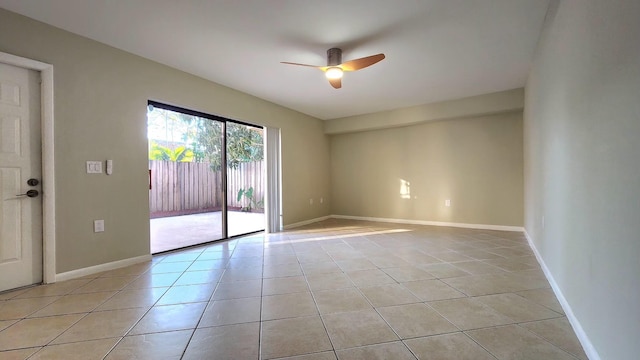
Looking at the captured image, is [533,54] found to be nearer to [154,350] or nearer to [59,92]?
[154,350]

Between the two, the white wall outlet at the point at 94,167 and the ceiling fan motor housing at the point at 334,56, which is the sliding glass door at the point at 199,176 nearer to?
the white wall outlet at the point at 94,167

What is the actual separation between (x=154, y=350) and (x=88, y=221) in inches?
81.6

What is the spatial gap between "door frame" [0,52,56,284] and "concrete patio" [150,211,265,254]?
1148mm

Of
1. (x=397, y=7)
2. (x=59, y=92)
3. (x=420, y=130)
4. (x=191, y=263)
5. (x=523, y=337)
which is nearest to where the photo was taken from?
(x=523, y=337)

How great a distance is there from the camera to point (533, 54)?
3.36 metres

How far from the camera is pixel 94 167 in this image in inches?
118

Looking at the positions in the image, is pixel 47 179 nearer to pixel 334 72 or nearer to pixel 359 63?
pixel 334 72

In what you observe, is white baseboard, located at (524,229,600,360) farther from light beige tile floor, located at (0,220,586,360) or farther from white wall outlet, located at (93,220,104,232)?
white wall outlet, located at (93,220,104,232)

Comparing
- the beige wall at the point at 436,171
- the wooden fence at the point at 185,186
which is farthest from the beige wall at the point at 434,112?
the wooden fence at the point at 185,186

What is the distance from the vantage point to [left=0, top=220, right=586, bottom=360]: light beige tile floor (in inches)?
63.1

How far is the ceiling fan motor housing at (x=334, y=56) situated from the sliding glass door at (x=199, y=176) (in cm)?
221

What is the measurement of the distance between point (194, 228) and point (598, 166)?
18.5ft

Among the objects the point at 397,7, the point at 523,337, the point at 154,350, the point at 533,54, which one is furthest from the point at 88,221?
the point at 533,54

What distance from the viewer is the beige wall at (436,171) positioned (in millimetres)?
5074
